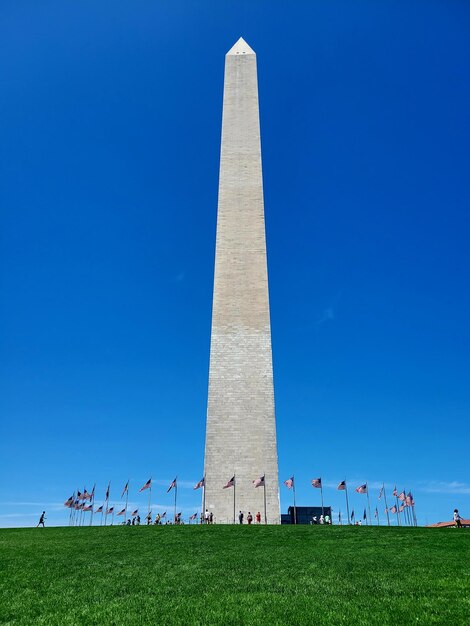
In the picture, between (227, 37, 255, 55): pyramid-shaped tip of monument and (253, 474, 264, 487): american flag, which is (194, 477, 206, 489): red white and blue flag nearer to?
(253, 474, 264, 487): american flag

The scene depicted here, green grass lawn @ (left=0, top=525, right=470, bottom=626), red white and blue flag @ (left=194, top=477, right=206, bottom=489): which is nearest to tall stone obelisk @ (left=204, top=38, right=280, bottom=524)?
red white and blue flag @ (left=194, top=477, right=206, bottom=489)

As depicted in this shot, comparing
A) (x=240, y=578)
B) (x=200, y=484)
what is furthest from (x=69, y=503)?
(x=240, y=578)

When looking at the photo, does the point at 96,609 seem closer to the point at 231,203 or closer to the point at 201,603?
the point at 201,603

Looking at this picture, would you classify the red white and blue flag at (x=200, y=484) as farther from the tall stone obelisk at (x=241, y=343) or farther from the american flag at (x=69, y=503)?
the american flag at (x=69, y=503)

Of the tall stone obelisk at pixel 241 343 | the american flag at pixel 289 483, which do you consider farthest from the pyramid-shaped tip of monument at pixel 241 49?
the american flag at pixel 289 483

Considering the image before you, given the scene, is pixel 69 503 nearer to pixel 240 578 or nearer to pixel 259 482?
pixel 259 482

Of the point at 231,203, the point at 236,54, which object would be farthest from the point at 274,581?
the point at 236,54

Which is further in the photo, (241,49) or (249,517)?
(241,49)
